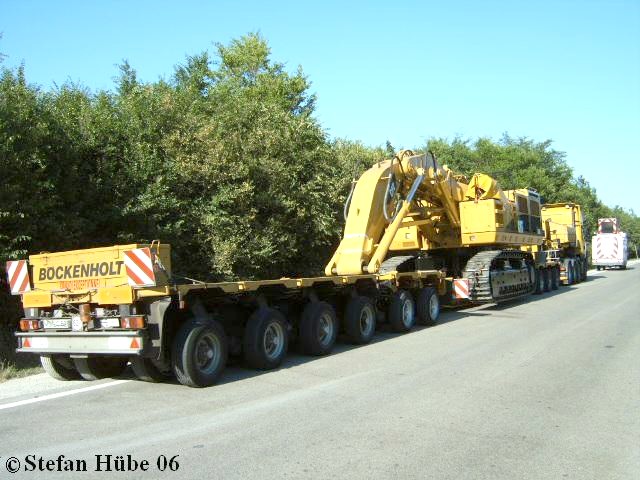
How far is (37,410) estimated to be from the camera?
21.9 feet

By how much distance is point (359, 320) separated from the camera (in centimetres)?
1061

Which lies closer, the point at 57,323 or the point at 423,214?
the point at 57,323

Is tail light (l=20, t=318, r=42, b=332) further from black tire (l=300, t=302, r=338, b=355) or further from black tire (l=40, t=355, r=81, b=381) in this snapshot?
black tire (l=300, t=302, r=338, b=355)

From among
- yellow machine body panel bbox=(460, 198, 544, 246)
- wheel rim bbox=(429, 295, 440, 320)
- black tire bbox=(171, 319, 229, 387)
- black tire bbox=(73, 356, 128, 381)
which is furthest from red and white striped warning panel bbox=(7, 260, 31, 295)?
yellow machine body panel bbox=(460, 198, 544, 246)

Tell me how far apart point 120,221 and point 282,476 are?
30.4 ft

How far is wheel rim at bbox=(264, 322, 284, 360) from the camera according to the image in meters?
8.70

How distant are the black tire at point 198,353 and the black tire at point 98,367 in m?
1.53

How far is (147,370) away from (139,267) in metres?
1.61

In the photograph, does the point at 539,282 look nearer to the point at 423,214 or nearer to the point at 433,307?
the point at 423,214

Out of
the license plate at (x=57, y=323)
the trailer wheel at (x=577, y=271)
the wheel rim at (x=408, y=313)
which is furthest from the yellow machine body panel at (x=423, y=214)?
the trailer wheel at (x=577, y=271)

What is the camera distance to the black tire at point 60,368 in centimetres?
841

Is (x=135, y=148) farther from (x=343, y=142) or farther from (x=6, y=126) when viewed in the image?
(x=343, y=142)

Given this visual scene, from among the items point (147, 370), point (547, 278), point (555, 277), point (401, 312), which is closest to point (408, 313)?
point (401, 312)

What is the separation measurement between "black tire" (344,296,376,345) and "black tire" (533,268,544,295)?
41.2 feet
